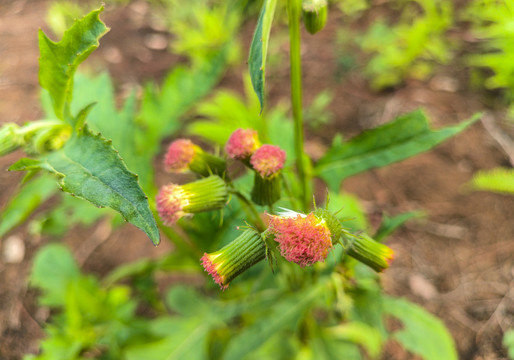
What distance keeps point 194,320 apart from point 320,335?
1.72 feet

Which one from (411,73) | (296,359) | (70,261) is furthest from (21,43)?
(296,359)

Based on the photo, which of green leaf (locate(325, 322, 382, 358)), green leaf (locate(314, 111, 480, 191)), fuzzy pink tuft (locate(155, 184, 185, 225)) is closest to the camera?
fuzzy pink tuft (locate(155, 184, 185, 225))

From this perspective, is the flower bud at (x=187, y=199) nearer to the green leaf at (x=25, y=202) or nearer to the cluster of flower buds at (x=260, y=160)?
the cluster of flower buds at (x=260, y=160)

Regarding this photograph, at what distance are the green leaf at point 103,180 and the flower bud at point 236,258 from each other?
177 millimetres

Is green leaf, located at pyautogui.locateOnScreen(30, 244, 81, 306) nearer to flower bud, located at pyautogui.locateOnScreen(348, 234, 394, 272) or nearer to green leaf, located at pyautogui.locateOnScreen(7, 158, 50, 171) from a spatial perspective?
green leaf, located at pyautogui.locateOnScreen(7, 158, 50, 171)

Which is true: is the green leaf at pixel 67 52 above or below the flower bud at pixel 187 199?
above

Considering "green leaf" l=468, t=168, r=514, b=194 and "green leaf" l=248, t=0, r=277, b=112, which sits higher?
"green leaf" l=248, t=0, r=277, b=112

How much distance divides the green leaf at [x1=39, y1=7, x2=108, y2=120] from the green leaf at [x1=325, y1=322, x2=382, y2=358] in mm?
1379

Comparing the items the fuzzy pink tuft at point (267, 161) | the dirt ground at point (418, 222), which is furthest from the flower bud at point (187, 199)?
the dirt ground at point (418, 222)

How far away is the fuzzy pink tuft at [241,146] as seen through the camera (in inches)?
36.2

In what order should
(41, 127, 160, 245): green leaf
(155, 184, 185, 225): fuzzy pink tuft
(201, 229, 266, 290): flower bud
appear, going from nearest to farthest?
(41, 127, 160, 245): green leaf, (201, 229, 266, 290): flower bud, (155, 184, 185, 225): fuzzy pink tuft

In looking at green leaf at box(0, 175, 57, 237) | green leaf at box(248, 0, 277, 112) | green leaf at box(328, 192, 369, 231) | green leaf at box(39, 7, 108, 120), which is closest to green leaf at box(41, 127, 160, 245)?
green leaf at box(39, 7, 108, 120)

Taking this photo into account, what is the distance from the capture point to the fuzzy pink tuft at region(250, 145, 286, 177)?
0.88 metres

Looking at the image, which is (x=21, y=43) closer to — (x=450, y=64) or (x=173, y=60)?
(x=173, y=60)
